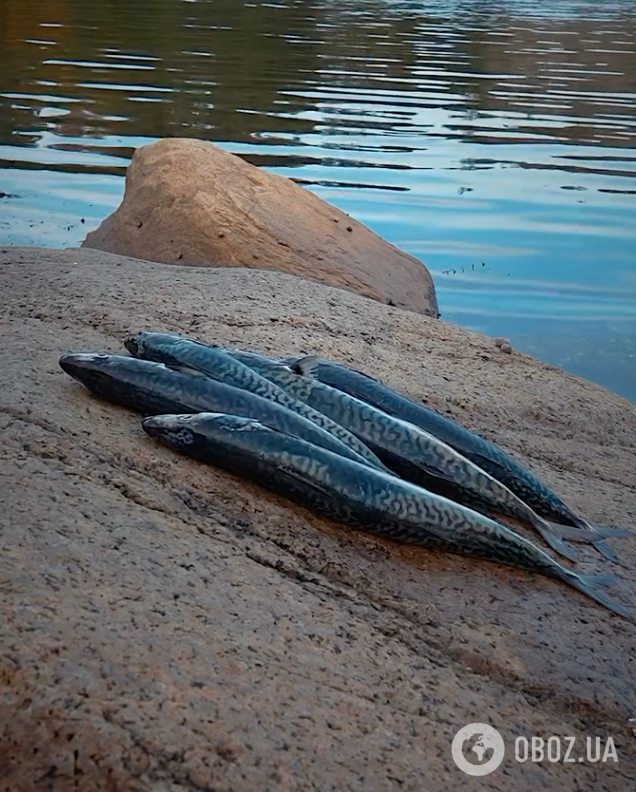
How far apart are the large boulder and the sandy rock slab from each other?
3142 mm

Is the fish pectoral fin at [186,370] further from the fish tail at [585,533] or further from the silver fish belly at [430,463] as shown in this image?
the fish tail at [585,533]

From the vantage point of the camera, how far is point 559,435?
5.92 metres

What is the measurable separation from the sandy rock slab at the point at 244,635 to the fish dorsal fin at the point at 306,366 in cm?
83

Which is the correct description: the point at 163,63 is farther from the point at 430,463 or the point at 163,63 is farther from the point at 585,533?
the point at 585,533

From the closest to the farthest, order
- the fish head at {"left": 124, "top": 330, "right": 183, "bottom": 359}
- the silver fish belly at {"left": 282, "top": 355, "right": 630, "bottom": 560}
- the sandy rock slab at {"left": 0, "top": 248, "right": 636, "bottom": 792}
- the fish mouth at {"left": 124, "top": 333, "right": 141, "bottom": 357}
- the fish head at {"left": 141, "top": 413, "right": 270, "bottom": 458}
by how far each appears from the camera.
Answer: the sandy rock slab at {"left": 0, "top": 248, "right": 636, "bottom": 792} < the fish head at {"left": 141, "top": 413, "right": 270, "bottom": 458} < the silver fish belly at {"left": 282, "top": 355, "right": 630, "bottom": 560} < the fish head at {"left": 124, "top": 330, "right": 183, "bottom": 359} < the fish mouth at {"left": 124, "top": 333, "right": 141, "bottom": 357}

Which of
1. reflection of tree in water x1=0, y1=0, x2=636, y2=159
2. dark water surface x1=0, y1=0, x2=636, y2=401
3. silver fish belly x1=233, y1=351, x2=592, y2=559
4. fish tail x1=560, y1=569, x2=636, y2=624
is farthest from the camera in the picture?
reflection of tree in water x1=0, y1=0, x2=636, y2=159

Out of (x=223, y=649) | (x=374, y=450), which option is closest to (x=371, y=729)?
(x=223, y=649)

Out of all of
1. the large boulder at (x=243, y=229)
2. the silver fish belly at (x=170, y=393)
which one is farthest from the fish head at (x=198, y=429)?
the large boulder at (x=243, y=229)

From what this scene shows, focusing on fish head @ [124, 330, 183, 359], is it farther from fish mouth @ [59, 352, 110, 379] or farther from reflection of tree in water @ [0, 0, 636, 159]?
reflection of tree in water @ [0, 0, 636, 159]

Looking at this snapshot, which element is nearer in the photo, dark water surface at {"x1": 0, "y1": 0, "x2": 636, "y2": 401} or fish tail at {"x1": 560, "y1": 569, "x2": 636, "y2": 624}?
fish tail at {"x1": 560, "y1": 569, "x2": 636, "y2": 624}

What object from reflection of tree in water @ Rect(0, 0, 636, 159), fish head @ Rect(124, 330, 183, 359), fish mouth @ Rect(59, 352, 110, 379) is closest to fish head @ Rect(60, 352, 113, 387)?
fish mouth @ Rect(59, 352, 110, 379)

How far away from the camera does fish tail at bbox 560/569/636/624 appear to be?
4090mm

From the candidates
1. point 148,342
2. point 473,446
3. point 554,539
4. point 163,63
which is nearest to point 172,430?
point 148,342

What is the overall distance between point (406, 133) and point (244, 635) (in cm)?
1381
